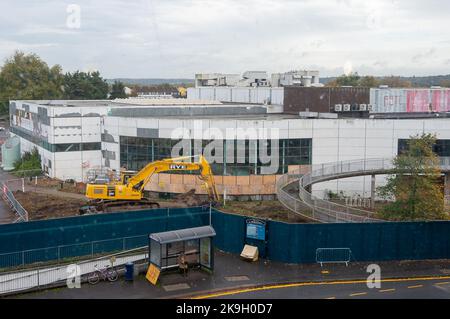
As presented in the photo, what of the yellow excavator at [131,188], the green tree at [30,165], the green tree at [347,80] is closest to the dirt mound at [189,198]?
the yellow excavator at [131,188]

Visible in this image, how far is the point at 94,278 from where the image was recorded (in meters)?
19.6

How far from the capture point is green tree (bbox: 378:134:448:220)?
2361 centimetres

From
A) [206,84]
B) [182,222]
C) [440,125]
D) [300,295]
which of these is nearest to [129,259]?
[182,222]

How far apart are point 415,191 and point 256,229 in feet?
24.1

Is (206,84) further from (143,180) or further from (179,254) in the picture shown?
(179,254)

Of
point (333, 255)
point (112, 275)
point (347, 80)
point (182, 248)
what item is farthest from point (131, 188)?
point (347, 80)

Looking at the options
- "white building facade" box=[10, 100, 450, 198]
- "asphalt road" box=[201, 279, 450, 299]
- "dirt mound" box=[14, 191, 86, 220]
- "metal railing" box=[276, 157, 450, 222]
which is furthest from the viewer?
"white building facade" box=[10, 100, 450, 198]

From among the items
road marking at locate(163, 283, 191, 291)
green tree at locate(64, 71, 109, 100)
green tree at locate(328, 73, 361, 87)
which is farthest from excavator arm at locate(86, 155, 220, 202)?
green tree at locate(328, 73, 361, 87)

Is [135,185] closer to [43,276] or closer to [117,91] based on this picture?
[43,276]

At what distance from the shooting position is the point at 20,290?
731 inches

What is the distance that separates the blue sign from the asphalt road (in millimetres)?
3460

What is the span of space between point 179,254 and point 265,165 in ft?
53.3

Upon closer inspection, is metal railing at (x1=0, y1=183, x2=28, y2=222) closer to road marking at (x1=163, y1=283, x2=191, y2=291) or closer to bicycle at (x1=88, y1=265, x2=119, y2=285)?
bicycle at (x1=88, y1=265, x2=119, y2=285)

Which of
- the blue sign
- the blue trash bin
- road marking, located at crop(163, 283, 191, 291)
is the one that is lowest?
road marking, located at crop(163, 283, 191, 291)
